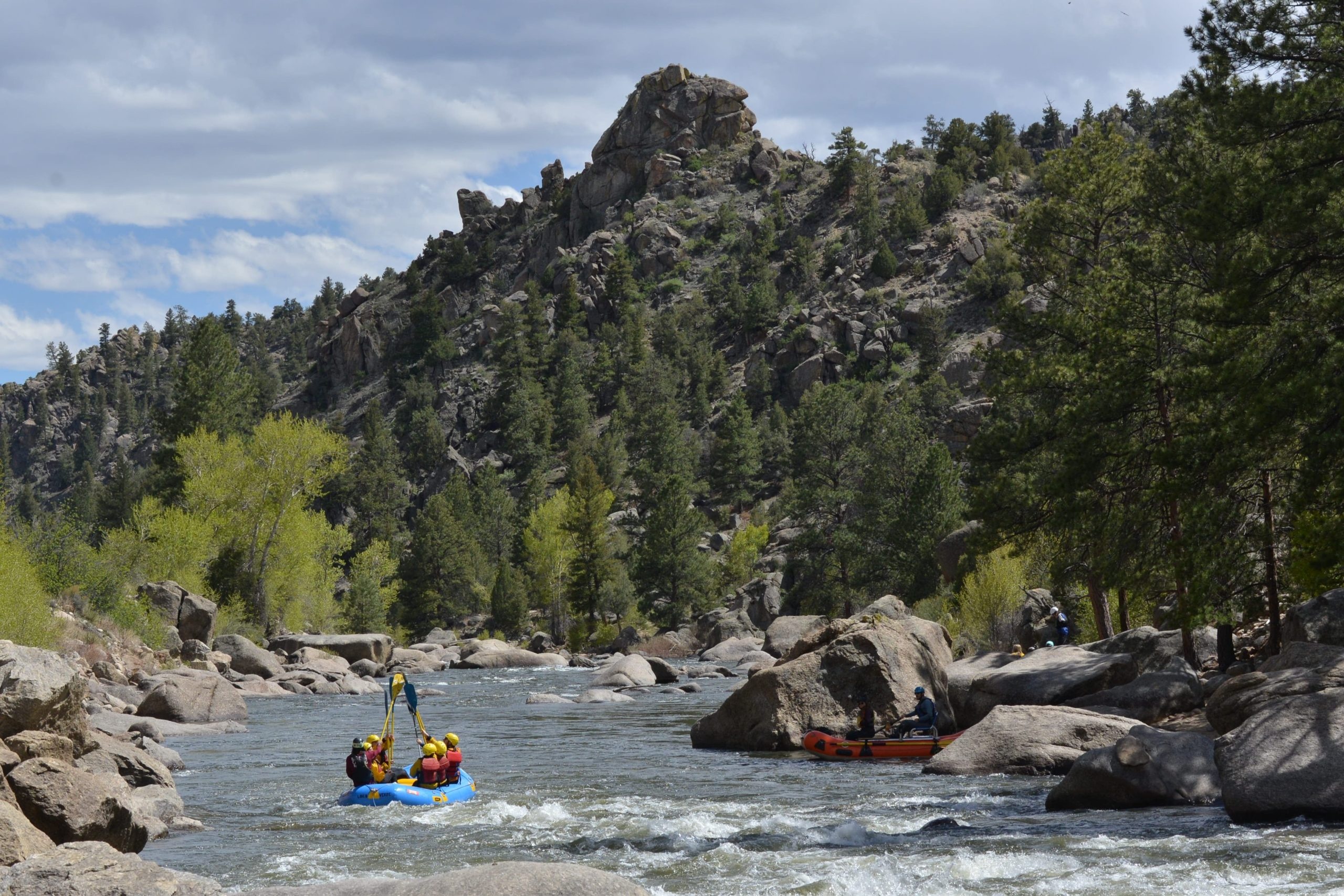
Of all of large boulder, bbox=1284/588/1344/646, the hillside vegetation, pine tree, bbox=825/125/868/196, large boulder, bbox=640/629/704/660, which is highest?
pine tree, bbox=825/125/868/196

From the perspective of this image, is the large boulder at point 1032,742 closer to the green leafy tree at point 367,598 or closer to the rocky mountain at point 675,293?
the green leafy tree at point 367,598

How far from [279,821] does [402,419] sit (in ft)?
357

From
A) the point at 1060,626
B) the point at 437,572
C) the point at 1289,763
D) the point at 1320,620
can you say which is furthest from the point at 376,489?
the point at 1289,763

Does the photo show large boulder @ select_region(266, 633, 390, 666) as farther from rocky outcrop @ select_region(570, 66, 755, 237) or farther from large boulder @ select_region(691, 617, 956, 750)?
rocky outcrop @ select_region(570, 66, 755, 237)

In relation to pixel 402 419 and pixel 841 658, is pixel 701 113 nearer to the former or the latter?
pixel 402 419

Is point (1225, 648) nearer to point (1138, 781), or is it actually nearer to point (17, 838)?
point (1138, 781)

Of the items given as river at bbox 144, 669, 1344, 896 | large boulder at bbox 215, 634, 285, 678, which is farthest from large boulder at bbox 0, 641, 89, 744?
large boulder at bbox 215, 634, 285, 678

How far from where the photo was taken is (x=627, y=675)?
38.0m

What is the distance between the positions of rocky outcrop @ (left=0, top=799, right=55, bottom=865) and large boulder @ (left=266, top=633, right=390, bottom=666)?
1498 inches

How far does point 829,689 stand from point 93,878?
14.9m

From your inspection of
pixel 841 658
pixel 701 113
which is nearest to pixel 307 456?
pixel 841 658

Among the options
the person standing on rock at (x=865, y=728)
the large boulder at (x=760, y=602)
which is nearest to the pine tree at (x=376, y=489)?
the large boulder at (x=760, y=602)

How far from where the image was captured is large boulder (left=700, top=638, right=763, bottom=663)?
5045 cm

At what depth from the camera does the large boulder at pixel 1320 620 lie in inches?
697
